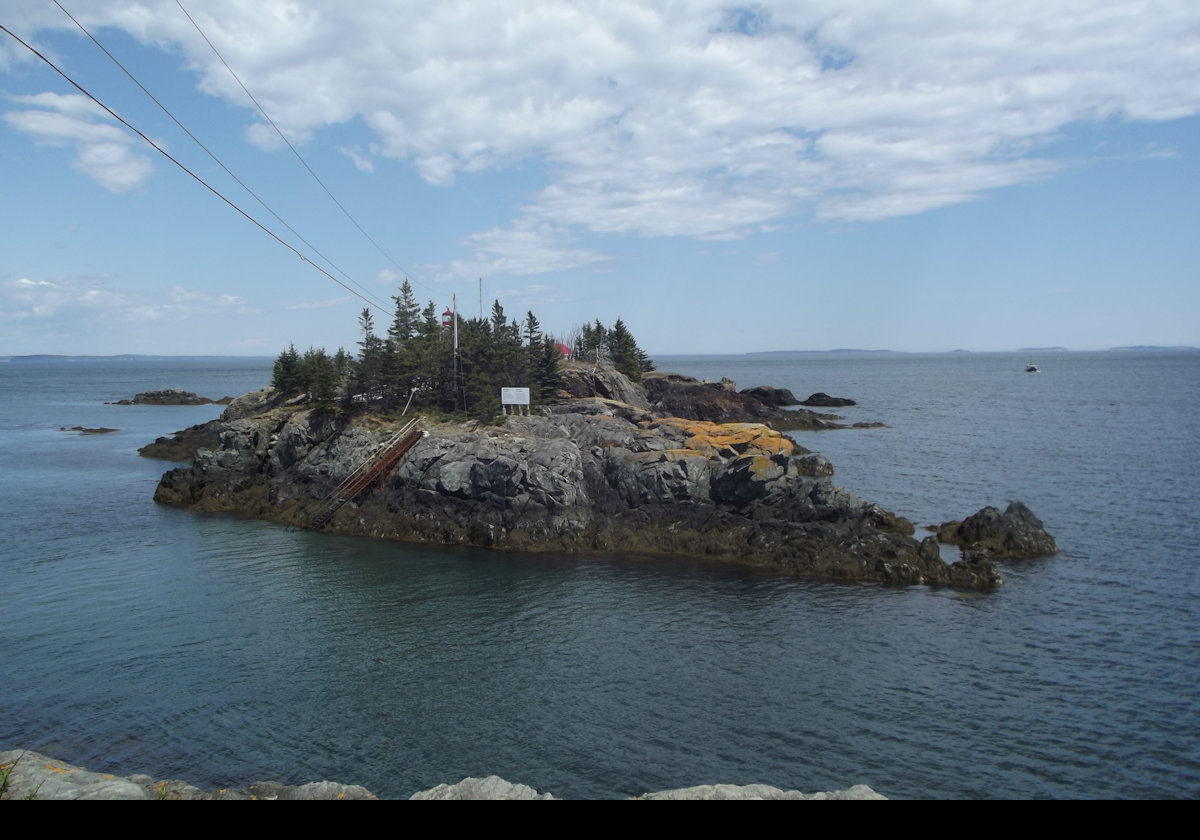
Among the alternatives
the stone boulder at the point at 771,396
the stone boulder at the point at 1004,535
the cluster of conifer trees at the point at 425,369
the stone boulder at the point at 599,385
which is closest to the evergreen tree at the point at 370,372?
the cluster of conifer trees at the point at 425,369

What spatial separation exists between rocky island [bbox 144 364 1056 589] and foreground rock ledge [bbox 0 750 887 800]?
18.1m

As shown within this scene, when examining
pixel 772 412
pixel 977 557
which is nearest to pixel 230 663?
pixel 977 557

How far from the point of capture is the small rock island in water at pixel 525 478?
31688 millimetres

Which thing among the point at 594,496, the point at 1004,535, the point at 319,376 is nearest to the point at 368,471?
the point at 319,376

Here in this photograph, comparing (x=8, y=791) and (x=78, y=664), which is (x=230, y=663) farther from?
(x=8, y=791)

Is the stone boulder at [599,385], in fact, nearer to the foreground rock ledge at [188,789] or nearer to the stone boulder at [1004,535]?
the stone boulder at [1004,535]

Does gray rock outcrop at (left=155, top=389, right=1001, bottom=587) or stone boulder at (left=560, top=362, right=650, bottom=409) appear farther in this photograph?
stone boulder at (left=560, top=362, right=650, bottom=409)

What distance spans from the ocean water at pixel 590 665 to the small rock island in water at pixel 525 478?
181 cm

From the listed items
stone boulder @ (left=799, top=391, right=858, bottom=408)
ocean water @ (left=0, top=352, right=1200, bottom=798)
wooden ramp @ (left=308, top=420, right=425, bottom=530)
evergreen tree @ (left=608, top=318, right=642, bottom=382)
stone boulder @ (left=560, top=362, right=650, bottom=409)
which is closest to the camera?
ocean water @ (left=0, top=352, right=1200, bottom=798)

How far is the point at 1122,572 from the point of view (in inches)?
1121

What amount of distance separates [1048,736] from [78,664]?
2513 centimetres

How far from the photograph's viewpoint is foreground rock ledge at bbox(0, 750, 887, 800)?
10.6 meters

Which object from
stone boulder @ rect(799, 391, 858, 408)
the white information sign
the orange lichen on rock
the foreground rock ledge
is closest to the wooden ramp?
the white information sign

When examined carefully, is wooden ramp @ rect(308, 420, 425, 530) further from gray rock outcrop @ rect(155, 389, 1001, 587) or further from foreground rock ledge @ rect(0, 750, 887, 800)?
foreground rock ledge @ rect(0, 750, 887, 800)
